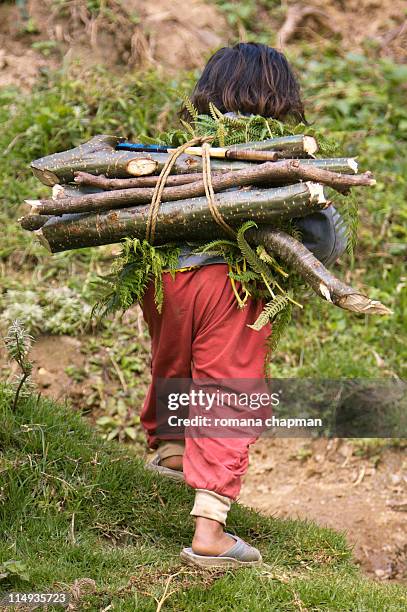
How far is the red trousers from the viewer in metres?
3.54

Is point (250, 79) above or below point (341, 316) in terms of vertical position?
above

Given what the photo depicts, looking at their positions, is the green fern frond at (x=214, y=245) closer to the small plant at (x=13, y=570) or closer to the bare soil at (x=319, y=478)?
the small plant at (x=13, y=570)

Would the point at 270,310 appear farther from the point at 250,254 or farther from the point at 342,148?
the point at 342,148

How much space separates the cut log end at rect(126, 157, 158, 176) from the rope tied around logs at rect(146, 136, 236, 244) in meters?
0.05

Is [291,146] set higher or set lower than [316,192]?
higher

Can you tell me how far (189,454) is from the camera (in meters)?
3.62

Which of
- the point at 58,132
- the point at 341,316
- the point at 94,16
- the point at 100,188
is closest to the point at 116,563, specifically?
the point at 100,188

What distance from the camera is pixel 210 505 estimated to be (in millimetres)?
3525

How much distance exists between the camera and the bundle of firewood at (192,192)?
3.29m

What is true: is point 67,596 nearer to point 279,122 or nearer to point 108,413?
point 279,122

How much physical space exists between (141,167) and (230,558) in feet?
5.17

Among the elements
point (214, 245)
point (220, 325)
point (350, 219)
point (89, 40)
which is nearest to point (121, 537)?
point (220, 325)

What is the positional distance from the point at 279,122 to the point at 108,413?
2525 mm

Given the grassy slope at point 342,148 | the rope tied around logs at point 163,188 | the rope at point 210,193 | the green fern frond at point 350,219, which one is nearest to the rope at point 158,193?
the rope tied around logs at point 163,188
